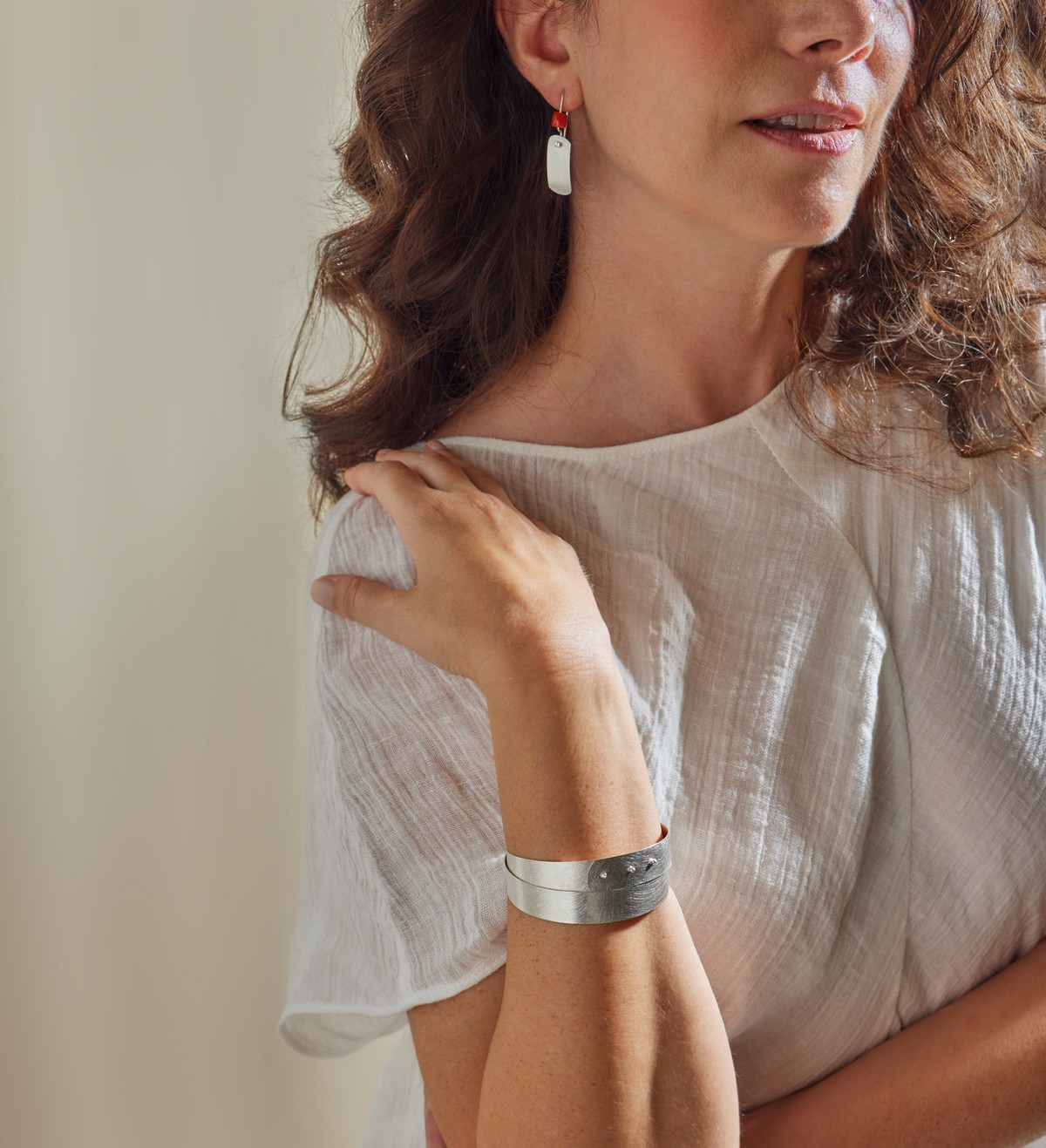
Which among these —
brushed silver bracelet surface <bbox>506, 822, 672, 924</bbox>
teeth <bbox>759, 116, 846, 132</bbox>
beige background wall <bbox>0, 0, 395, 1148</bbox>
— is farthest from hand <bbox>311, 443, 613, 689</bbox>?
→ beige background wall <bbox>0, 0, 395, 1148</bbox>

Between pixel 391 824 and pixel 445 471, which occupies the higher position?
pixel 445 471

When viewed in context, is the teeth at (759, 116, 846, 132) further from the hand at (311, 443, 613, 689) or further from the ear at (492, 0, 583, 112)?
the hand at (311, 443, 613, 689)

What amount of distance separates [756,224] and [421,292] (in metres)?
0.44

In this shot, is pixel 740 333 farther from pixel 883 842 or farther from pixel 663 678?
pixel 883 842

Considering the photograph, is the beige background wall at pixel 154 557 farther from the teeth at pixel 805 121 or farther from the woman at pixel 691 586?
the teeth at pixel 805 121

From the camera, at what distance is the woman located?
1.11 meters

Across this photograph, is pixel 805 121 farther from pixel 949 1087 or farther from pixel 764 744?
pixel 949 1087

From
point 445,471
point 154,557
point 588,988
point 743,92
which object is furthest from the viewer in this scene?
point 154,557

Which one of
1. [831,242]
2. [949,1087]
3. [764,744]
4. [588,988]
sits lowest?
[949,1087]

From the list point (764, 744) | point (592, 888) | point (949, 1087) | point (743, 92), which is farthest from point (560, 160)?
point (949, 1087)

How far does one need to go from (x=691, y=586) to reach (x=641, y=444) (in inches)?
6.4

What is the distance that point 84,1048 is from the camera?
1.74 metres

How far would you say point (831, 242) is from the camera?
144 centimetres

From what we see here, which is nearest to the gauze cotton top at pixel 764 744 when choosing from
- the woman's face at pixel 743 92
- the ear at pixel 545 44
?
the woman's face at pixel 743 92
